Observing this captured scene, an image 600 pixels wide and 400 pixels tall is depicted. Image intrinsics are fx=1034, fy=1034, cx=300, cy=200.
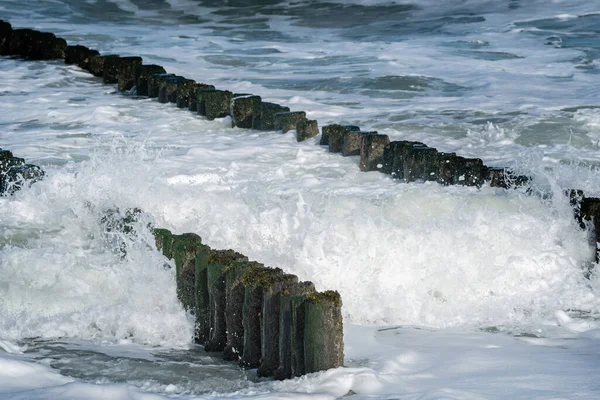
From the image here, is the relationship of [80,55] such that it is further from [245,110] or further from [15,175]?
[15,175]

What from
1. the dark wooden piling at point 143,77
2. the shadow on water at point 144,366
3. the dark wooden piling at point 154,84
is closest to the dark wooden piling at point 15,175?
the shadow on water at point 144,366

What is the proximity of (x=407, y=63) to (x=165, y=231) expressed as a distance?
385 inches

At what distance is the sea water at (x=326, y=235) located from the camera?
4.97 metres

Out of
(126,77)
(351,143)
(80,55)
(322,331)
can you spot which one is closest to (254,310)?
(322,331)

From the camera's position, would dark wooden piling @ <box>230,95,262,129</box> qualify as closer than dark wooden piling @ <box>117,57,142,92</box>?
Yes

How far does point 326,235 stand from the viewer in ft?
22.2

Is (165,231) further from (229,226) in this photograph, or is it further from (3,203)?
(3,203)

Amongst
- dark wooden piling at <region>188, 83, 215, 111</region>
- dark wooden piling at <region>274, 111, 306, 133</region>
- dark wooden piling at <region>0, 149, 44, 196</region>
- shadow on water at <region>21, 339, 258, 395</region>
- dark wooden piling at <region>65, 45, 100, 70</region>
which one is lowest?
shadow on water at <region>21, 339, 258, 395</region>

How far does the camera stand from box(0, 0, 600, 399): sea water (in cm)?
497

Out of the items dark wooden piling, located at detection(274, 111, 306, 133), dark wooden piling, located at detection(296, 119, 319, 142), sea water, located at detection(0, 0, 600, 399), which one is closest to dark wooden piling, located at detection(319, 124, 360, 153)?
sea water, located at detection(0, 0, 600, 399)

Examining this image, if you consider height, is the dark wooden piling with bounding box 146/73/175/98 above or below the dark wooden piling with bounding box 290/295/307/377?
above

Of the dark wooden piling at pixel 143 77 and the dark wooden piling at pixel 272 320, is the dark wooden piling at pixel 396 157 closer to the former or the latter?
the dark wooden piling at pixel 272 320

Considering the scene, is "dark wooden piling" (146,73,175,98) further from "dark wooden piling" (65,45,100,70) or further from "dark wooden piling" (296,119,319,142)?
"dark wooden piling" (296,119,319,142)

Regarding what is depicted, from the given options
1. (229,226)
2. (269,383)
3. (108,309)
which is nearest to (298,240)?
(229,226)
